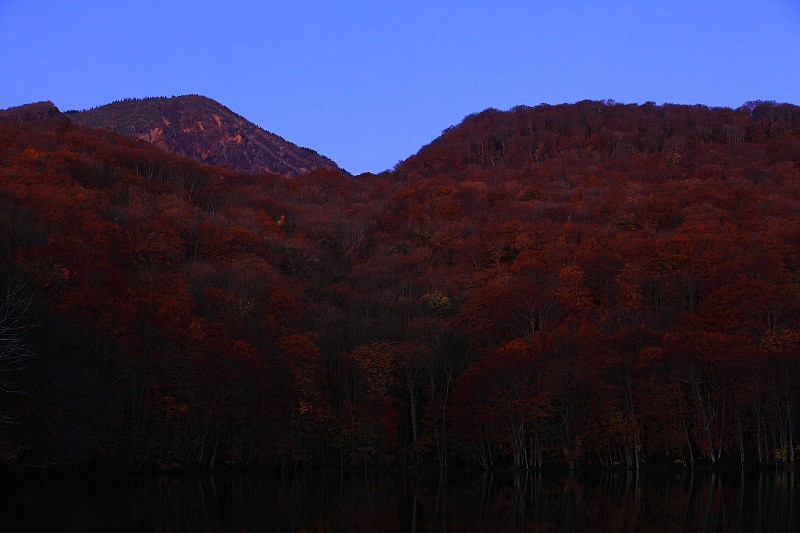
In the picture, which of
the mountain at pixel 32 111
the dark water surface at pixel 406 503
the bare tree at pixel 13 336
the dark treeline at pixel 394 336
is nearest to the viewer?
the dark water surface at pixel 406 503

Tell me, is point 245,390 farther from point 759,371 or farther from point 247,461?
point 759,371

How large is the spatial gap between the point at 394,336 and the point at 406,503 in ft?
98.3

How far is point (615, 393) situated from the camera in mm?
52938

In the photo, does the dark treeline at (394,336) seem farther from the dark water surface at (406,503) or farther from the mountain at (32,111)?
the mountain at (32,111)

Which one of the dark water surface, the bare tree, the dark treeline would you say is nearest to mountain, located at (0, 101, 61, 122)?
the dark treeline

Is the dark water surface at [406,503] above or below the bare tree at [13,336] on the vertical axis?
below

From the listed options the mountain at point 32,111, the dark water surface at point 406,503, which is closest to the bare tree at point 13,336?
the dark water surface at point 406,503

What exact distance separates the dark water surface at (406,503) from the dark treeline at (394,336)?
4347mm

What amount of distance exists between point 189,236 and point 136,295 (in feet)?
93.5

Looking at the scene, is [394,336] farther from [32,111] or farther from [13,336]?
[32,111]

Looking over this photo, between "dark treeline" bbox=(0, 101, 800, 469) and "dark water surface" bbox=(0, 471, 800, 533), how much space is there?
4347 millimetres

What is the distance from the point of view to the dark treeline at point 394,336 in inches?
1944

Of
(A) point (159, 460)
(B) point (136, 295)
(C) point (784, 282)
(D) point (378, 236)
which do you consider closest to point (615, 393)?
(C) point (784, 282)

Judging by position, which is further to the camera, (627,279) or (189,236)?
(189,236)
